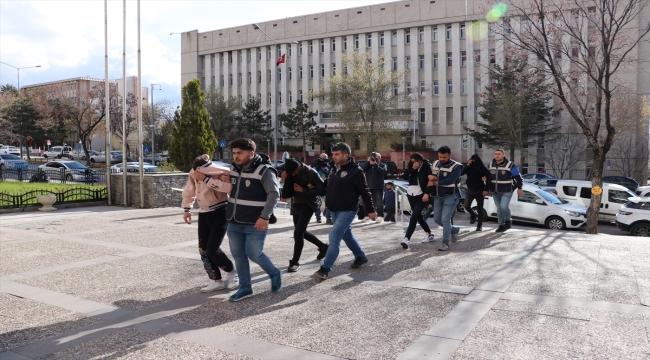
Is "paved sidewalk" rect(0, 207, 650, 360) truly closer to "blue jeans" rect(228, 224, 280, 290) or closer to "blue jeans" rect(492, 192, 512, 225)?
"blue jeans" rect(228, 224, 280, 290)

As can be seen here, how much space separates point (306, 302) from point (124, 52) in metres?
15.0

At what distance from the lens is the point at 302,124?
2248 inches

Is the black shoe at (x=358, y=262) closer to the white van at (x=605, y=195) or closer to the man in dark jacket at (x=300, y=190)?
the man in dark jacket at (x=300, y=190)

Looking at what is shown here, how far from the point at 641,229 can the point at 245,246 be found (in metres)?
13.9

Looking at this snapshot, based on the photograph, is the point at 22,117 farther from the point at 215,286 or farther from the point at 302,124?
the point at 215,286

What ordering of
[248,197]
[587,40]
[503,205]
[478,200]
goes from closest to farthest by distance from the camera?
[248,197]
[478,200]
[503,205]
[587,40]

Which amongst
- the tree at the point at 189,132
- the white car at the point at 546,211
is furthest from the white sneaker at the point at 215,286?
the tree at the point at 189,132

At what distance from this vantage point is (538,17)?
48.9ft

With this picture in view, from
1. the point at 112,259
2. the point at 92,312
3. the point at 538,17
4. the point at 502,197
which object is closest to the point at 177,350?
the point at 92,312

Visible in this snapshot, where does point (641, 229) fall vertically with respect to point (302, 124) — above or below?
below

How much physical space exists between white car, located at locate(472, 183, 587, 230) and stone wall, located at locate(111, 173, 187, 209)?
10.8 m

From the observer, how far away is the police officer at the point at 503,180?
36.6 ft

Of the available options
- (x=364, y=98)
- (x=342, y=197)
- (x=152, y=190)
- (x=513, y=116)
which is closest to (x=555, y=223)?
(x=342, y=197)

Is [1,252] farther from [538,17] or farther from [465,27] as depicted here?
[465,27]
